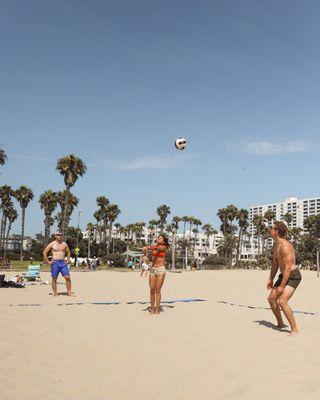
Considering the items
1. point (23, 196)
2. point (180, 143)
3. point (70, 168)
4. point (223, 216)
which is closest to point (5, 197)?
point (23, 196)

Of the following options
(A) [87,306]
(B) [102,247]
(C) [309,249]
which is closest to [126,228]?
(B) [102,247]

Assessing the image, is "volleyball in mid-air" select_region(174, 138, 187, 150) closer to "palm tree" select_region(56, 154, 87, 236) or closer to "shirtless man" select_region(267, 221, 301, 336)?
"shirtless man" select_region(267, 221, 301, 336)

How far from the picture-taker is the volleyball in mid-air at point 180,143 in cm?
1681

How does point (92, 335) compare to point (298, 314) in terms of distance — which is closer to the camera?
point (92, 335)

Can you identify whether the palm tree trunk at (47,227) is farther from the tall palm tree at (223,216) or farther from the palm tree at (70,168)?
the tall palm tree at (223,216)

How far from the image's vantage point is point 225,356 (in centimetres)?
566

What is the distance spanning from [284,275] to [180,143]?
10.6 metres

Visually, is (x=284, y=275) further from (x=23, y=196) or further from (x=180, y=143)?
(x=23, y=196)

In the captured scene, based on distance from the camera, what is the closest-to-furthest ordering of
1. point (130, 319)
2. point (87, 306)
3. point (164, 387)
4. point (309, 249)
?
point (164, 387), point (130, 319), point (87, 306), point (309, 249)

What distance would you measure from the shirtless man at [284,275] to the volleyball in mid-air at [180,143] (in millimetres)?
9675

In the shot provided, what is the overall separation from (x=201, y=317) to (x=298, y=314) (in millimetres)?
2118

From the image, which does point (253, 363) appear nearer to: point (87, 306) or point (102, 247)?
point (87, 306)

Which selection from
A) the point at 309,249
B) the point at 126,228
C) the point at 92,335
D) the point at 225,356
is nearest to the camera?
the point at 225,356

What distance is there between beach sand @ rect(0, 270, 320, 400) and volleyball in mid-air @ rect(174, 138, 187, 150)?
890 centimetres
